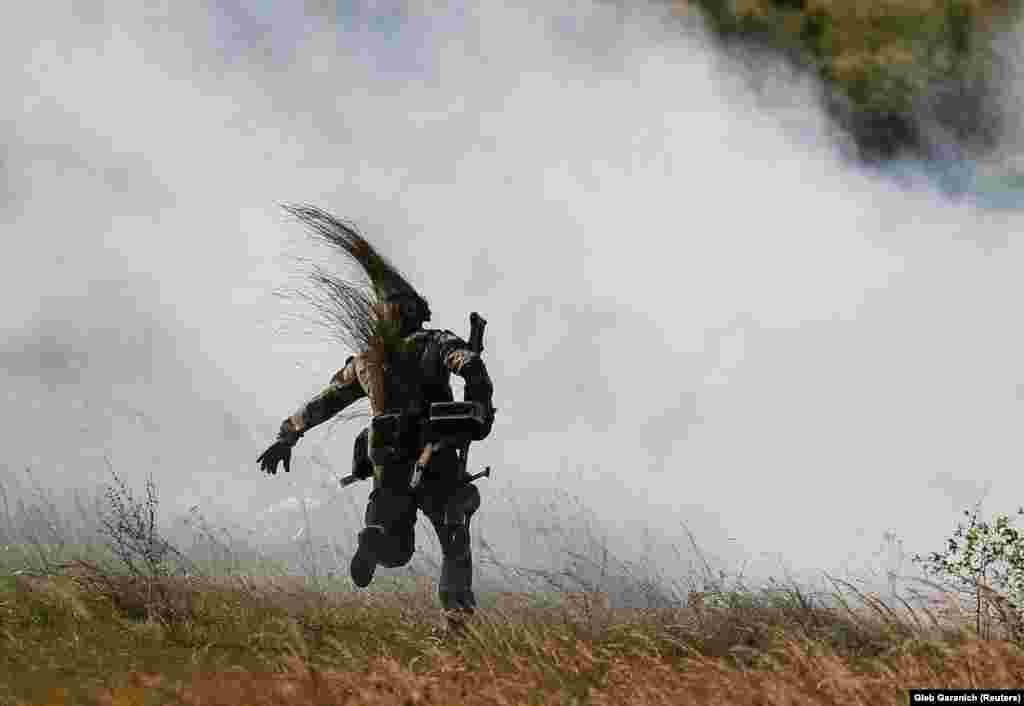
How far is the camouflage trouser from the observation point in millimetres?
7273

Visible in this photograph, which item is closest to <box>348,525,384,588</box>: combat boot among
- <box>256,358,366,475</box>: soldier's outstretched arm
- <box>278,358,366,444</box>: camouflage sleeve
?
<box>256,358,366,475</box>: soldier's outstretched arm

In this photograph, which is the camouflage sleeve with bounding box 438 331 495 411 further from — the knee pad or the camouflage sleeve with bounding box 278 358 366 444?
the knee pad


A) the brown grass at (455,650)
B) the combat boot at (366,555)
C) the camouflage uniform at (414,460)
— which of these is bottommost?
the brown grass at (455,650)

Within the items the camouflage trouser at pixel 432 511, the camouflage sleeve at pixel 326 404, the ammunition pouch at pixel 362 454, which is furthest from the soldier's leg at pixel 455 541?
the camouflage sleeve at pixel 326 404

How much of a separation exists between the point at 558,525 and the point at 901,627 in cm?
241

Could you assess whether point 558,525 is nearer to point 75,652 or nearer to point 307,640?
point 307,640

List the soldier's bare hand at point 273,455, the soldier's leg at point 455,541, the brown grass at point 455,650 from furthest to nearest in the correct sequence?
the soldier's bare hand at point 273,455
the soldier's leg at point 455,541
the brown grass at point 455,650

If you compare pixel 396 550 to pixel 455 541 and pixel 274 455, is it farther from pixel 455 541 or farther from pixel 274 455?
pixel 274 455

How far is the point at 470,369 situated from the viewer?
7281mm

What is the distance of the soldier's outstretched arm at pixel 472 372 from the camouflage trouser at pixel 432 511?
0.39 meters

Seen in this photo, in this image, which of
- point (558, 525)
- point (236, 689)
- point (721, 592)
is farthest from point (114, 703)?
point (721, 592)

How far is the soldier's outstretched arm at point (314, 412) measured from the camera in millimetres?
7926

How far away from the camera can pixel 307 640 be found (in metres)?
6.41

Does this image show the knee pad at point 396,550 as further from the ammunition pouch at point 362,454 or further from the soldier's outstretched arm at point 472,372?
the soldier's outstretched arm at point 472,372
